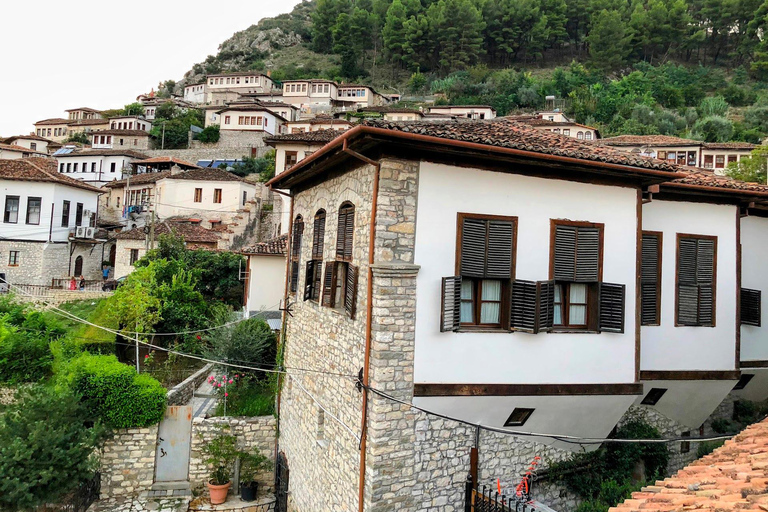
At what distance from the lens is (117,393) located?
43.6 ft

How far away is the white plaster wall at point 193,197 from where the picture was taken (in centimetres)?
3669

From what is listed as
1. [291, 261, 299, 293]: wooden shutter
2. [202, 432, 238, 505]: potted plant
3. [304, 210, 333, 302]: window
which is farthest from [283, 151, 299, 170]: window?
[304, 210, 333, 302]: window

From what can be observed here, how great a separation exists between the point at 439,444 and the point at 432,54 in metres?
87.6

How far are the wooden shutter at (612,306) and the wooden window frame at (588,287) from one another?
0.34 feet

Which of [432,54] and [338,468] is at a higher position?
[432,54]

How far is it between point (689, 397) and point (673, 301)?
2002 millimetres

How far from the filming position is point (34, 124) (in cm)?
7300

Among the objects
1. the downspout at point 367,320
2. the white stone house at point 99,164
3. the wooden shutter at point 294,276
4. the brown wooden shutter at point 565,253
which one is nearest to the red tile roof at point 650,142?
the wooden shutter at point 294,276

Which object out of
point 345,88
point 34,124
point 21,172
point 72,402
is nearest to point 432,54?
point 345,88

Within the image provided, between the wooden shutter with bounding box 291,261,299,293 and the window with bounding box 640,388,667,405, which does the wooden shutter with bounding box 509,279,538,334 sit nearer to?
the window with bounding box 640,388,667,405

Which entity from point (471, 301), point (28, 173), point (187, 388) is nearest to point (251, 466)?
point (187, 388)

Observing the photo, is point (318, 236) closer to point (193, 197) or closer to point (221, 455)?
point (221, 455)

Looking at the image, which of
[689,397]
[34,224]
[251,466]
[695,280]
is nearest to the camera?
[695,280]

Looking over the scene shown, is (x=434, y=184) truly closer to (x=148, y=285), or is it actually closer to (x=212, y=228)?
(x=148, y=285)
